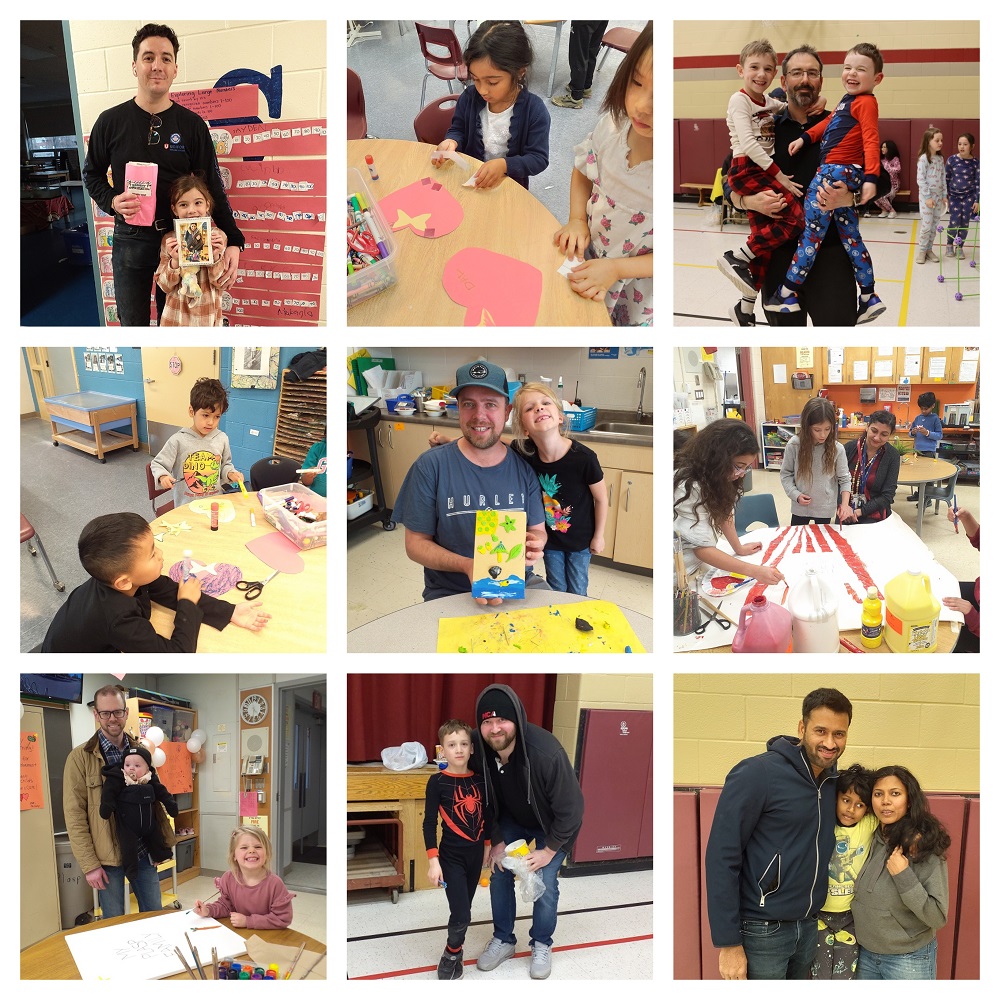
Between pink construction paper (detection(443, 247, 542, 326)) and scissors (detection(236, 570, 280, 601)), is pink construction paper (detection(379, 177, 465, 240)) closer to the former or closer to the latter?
pink construction paper (detection(443, 247, 542, 326))

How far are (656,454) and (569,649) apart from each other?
581mm

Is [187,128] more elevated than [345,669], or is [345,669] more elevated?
[187,128]

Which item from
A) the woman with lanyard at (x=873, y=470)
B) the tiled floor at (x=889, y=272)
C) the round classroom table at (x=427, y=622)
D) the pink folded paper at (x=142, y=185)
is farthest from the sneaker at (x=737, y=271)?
the pink folded paper at (x=142, y=185)

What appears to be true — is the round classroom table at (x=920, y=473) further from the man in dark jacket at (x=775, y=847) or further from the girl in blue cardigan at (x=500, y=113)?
the girl in blue cardigan at (x=500, y=113)

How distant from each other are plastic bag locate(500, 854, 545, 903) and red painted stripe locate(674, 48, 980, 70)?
2.22m

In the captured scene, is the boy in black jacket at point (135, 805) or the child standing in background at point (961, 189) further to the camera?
the boy in black jacket at point (135, 805)

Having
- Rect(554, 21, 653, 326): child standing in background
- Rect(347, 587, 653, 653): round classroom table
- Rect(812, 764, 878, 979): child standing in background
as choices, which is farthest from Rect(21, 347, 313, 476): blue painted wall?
Rect(812, 764, 878, 979): child standing in background

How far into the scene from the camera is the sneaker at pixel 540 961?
2.40 m

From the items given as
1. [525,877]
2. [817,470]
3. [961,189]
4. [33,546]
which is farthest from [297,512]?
[961,189]

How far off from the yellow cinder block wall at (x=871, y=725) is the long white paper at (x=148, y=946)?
4.52 ft

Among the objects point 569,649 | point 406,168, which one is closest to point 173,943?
point 569,649

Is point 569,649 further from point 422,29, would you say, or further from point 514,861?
point 422,29

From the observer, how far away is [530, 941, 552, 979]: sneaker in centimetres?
240

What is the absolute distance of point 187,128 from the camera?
2404 millimetres
